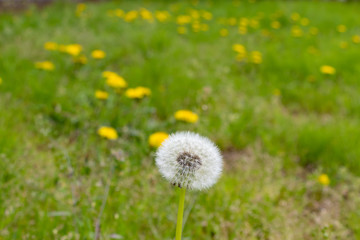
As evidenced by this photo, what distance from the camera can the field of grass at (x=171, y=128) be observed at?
1861mm

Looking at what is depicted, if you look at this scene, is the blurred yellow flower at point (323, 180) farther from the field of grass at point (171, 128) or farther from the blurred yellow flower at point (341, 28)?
the blurred yellow flower at point (341, 28)

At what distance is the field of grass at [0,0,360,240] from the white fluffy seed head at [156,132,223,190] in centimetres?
46

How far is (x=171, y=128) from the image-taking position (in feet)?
8.84

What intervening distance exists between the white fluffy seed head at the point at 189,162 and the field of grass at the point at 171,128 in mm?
458

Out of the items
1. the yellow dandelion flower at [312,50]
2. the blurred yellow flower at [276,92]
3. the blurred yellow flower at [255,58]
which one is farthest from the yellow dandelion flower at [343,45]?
the blurred yellow flower at [276,92]

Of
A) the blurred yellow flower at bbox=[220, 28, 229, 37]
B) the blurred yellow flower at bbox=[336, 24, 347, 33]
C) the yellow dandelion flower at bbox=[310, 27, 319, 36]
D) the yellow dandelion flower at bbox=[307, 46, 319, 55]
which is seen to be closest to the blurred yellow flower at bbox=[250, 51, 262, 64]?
the yellow dandelion flower at bbox=[307, 46, 319, 55]

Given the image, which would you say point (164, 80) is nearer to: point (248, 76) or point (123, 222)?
point (248, 76)

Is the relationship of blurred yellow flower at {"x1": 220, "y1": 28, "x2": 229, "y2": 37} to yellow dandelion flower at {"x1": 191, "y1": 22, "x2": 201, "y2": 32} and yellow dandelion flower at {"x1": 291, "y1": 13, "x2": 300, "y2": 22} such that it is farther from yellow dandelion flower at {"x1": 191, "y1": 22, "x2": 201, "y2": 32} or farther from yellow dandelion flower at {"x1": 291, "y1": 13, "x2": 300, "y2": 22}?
yellow dandelion flower at {"x1": 291, "y1": 13, "x2": 300, "y2": 22}

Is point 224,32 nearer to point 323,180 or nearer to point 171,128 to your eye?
point 171,128

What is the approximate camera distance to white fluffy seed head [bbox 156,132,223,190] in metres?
1.11

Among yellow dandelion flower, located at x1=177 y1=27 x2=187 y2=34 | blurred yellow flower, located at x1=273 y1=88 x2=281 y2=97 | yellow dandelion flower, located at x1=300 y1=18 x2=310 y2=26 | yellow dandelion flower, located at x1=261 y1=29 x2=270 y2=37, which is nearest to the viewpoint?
blurred yellow flower, located at x1=273 y1=88 x2=281 y2=97

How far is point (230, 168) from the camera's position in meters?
2.58

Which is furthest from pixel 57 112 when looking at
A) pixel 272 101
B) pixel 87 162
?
pixel 272 101

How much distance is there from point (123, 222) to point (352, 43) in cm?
462
